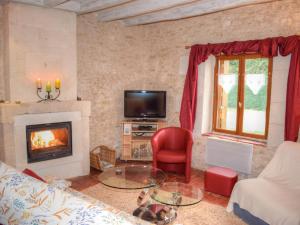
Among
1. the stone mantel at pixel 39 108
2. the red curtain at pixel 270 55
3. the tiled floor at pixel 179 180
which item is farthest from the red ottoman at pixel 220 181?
the stone mantel at pixel 39 108

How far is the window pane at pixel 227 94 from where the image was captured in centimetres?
485

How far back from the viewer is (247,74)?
465 centimetres

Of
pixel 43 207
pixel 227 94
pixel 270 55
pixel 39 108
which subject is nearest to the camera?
pixel 43 207

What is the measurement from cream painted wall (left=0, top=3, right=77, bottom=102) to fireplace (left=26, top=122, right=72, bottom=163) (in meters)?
0.48

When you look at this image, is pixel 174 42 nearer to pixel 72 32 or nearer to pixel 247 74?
pixel 247 74

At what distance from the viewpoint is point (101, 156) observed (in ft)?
17.4

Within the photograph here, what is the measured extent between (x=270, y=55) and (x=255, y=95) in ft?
2.47

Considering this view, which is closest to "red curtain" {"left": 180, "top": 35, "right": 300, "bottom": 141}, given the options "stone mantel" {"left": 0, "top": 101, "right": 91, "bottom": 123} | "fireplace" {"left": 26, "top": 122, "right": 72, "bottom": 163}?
"stone mantel" {"left": 0, "top": 101, "right": 91, "bottom": 123}

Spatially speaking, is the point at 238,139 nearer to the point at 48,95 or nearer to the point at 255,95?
the point at 255,95

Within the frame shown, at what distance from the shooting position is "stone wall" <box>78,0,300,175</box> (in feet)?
14.9

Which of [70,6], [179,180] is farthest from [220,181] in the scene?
[70,6]

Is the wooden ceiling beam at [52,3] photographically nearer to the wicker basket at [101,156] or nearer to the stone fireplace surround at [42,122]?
the stone fireplace surround at [42,122]

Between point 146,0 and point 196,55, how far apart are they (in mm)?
1381

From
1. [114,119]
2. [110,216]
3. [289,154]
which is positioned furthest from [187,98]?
[110,216]
